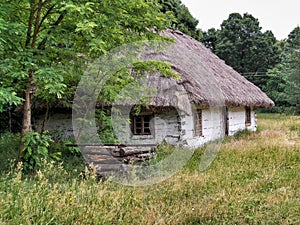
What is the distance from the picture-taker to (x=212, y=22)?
108 feet

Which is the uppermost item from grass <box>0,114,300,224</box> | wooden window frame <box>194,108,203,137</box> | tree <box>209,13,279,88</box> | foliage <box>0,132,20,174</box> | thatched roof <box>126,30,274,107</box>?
tree <box>209,13,279,88</box>

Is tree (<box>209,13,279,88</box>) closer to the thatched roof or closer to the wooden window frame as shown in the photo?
the thatched roof

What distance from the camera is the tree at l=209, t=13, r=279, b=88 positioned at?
28078 mm

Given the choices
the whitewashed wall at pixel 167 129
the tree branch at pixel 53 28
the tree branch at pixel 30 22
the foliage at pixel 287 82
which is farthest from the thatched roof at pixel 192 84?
the foliage at pixel 287 82

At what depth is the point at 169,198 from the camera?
4.62 meters

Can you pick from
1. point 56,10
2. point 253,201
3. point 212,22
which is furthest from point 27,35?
point 212,22

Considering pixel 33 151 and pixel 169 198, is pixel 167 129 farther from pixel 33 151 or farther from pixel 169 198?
pixel 169 198

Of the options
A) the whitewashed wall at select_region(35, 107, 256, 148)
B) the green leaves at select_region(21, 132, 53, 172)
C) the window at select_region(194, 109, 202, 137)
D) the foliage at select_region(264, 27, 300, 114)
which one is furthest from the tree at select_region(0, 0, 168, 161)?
the foliage at select_region(264, 27, 300, 114)

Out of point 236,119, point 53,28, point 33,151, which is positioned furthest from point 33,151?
point 236,119

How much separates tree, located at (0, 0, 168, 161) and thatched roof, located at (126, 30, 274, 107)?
1194 mm

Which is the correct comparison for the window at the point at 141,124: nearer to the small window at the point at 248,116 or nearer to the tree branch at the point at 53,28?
the tree branch at the point at 53,28

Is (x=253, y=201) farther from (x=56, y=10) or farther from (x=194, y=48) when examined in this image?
(x=194, y=48)

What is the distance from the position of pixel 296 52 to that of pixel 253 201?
73.9 ft

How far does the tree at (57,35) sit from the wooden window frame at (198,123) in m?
4.61
